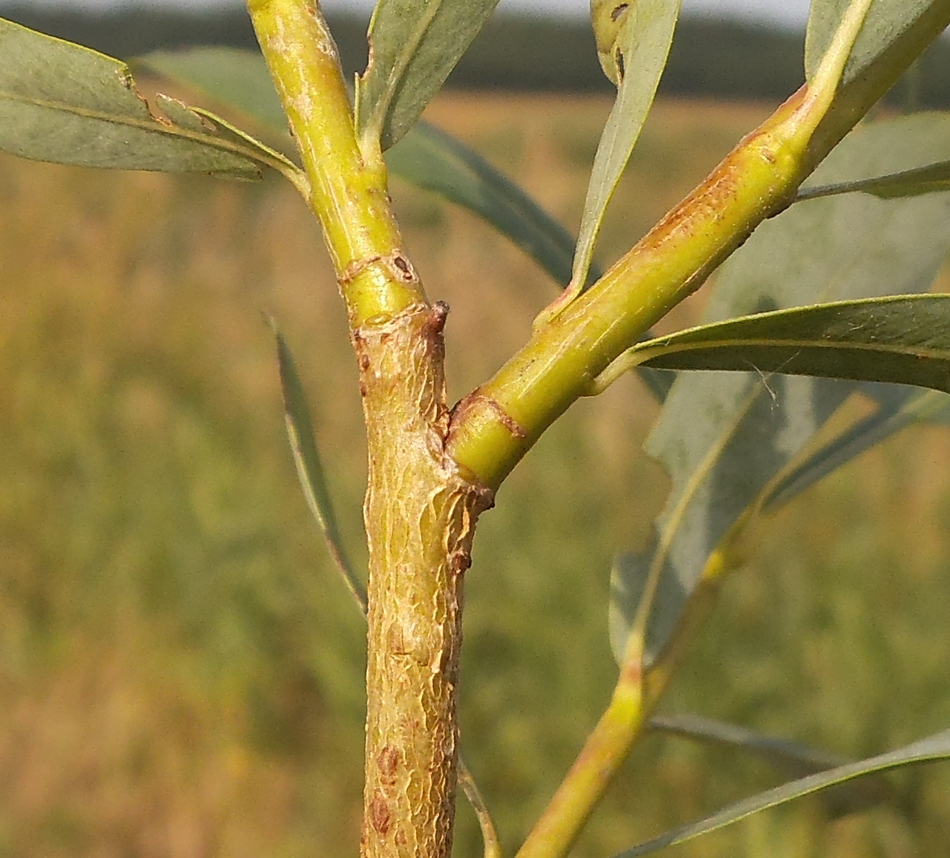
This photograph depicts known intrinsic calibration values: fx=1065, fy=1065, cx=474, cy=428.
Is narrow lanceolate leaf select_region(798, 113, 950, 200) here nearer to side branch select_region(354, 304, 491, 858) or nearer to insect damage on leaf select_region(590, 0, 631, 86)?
insect damage on leaf select_region(590, 0, 631, 86)

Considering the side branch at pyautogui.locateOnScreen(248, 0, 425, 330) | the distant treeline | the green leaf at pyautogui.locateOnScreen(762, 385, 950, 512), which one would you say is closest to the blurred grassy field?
the green leaf at pyautogui.locateOnScreen(762, 385, 950, 512)

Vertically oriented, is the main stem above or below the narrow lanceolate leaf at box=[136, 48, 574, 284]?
below

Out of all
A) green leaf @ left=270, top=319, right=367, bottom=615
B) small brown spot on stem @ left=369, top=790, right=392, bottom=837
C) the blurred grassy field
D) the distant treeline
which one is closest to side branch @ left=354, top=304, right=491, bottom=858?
small brown spot on stem @ left=369, top=790, right=392, bottom=837

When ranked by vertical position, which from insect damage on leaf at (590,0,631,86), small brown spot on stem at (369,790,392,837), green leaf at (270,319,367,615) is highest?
insect damage on leaf at (590,0,631,86)

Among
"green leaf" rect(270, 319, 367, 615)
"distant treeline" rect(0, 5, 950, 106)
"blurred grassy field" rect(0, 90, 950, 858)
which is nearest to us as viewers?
"green leaf" rect(270, 319, 367, 615)

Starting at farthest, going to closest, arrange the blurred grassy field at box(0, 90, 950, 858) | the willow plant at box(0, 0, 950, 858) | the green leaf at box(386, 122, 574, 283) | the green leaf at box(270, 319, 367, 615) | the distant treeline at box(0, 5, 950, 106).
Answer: the distant treeline at box(0, 5, 950, 106) → the blurred grassy field at box(0, 90, 950, 858) → the green leaf at box(386, 122, 574, 283) → the green leaf at box(270, 319, 367, 615) → the willow plant at box(0, 0, 950, 858)

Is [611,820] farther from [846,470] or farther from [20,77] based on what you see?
[20,77]

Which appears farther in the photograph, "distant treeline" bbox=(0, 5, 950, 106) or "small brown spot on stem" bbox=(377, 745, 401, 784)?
"distant treeline" bbox=(0, 5, 950, 106)
